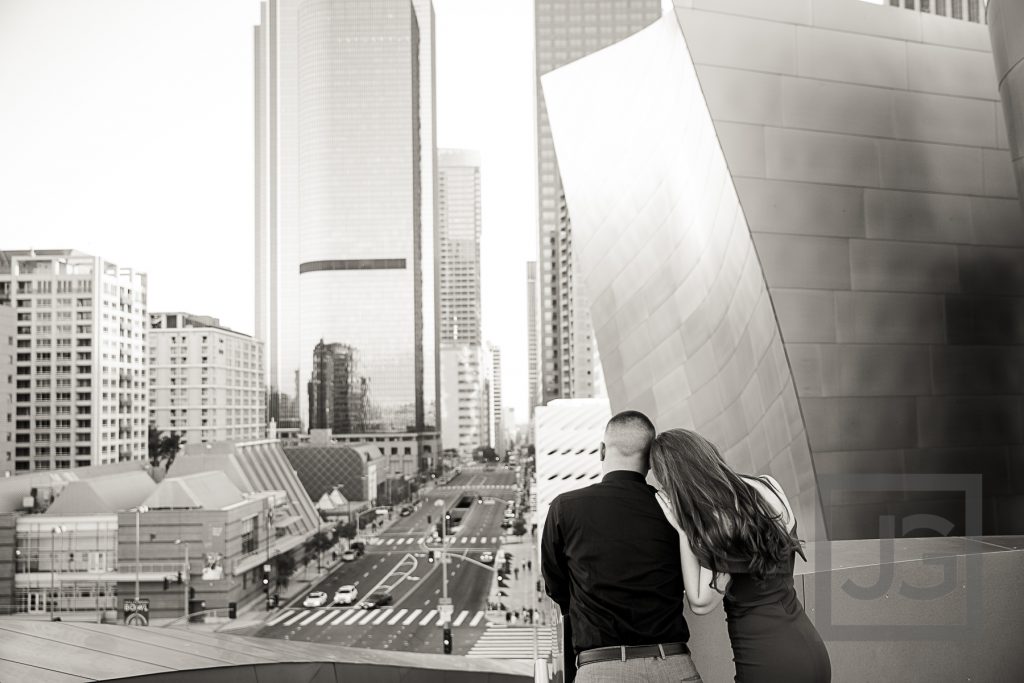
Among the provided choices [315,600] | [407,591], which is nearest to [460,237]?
[407,591]

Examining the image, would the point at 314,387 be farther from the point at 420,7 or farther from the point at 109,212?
the point at 420,7

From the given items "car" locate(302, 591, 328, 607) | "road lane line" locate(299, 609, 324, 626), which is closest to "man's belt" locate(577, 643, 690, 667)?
"road lane line" locate(299, 609, 324, 626)

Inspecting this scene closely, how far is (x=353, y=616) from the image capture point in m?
45.7

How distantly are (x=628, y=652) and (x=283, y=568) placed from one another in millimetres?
55236

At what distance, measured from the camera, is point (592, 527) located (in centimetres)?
211

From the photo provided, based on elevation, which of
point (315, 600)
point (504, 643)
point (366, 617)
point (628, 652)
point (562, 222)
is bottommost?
point (315, 600)

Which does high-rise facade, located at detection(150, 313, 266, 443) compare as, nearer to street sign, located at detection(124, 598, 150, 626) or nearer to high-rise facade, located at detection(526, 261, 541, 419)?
street sign, located at detection(124, 598, 150, 626)

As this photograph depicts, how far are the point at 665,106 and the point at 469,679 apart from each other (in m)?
7.42

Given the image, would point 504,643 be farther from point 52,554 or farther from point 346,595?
point 52,554

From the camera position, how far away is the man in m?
2.06

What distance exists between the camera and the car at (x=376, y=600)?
158ft

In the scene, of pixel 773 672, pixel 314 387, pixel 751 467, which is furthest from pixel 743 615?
pixel 314 387

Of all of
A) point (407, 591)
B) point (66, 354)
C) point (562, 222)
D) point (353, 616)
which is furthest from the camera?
point (562, 222)

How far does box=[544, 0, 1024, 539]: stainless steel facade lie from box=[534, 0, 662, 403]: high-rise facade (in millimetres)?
67564
